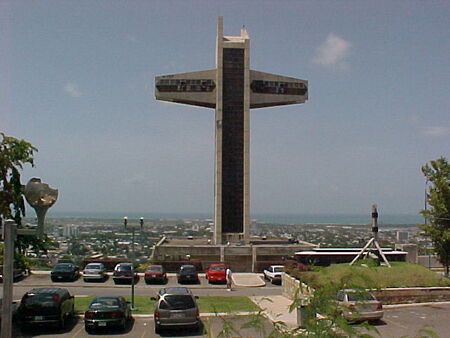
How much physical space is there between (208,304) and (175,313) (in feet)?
19.9

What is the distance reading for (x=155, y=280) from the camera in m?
30.8

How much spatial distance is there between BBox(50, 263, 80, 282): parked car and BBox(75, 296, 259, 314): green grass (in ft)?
23.5

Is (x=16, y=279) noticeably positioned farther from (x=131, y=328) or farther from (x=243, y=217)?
(x=243, y=217)

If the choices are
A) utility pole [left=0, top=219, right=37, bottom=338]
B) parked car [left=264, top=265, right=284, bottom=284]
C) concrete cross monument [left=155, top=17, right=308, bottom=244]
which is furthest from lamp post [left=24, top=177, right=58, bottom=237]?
concrete cross monument [left=155, top=17, right=308, bottom=244]

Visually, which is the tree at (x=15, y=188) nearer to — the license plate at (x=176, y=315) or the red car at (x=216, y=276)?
the license plate at (x=176, y=315)

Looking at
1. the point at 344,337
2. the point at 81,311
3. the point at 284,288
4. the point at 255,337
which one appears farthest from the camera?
the point at 284,288

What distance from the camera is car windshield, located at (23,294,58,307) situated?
1677 cm

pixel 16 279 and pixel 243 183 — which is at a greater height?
pixel 243 183

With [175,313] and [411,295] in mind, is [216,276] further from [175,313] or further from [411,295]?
[175,313]

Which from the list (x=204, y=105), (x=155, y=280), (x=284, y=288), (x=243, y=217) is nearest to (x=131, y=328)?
(x=284, y=288)

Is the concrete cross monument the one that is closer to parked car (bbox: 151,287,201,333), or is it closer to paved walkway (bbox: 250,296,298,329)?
paved walkway (bbox: 250,296,298,329)

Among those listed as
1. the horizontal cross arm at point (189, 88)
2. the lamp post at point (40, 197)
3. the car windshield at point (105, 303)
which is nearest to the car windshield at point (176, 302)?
the car windshield at point (105, 303)

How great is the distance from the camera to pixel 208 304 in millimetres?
22375

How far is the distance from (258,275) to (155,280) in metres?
8.11
